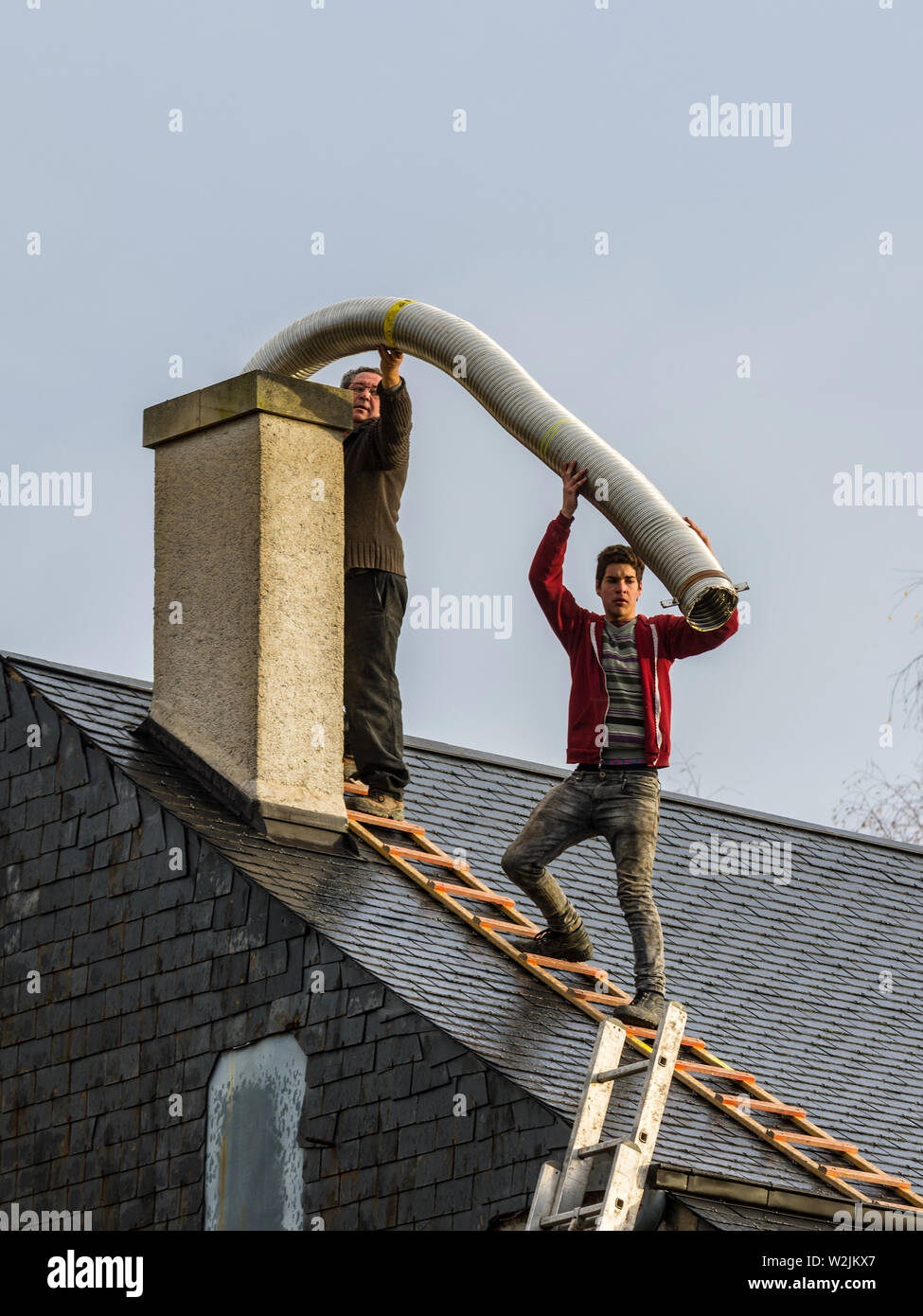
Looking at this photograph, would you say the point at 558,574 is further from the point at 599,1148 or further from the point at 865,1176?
the point at 599,1148

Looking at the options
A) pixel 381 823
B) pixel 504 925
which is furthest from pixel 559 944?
pixel 381 823

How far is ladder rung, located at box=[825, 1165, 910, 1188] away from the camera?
34.2 ft

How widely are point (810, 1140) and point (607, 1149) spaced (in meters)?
2.22

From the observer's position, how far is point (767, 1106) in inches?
436

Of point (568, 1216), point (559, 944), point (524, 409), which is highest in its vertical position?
point (524, 409)

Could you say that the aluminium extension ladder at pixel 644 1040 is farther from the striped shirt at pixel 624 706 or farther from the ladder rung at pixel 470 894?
the striped shirt at pixel 624 706

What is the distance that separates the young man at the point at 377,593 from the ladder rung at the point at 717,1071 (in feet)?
8.22

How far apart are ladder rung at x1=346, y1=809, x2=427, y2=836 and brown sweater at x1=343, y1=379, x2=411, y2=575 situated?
1.44 metres

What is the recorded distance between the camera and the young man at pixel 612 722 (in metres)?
11.1

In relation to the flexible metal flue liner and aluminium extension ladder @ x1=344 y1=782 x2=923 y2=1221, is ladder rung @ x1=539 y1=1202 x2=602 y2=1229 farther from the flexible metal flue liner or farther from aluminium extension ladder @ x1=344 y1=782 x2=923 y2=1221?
the flexible metal flue liner

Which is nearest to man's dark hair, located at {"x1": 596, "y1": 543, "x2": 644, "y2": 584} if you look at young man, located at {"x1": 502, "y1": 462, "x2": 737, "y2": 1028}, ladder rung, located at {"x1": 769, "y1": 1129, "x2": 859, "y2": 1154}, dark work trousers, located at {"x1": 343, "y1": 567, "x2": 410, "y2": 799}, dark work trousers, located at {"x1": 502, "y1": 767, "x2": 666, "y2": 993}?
young man, located at {"x1": 502, "y1": 462, "x2": 737, "y2": 1028}

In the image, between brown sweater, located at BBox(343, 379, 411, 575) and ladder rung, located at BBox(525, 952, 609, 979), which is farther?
brown sweater, located at BBox(343, 379, 411, 575)
